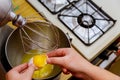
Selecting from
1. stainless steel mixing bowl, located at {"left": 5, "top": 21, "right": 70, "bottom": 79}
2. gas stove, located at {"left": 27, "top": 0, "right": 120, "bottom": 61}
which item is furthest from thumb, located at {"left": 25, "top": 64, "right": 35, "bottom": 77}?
gas stove, located at {"left": 27, "top": 0, "right": 120, "bottom": 61}

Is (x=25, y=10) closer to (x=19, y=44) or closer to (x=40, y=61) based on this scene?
(x=19, y=44)

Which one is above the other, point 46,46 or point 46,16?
point 46,16

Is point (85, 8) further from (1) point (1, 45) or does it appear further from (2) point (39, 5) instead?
(1) point (1, 45)

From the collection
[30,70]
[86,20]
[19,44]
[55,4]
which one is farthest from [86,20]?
[30,70]

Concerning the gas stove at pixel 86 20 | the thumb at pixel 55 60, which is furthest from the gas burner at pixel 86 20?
the thumb at pixel 55 60

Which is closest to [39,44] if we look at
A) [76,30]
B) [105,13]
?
[76,30]

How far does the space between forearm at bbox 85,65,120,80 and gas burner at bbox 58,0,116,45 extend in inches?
8.9

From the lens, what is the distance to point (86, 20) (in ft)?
3.44

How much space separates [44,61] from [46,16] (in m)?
0.29

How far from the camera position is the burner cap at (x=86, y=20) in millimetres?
1035

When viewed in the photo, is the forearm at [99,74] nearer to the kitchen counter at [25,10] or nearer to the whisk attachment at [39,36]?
the whisk attachment at [39,36]

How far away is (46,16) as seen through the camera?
3.43 feet

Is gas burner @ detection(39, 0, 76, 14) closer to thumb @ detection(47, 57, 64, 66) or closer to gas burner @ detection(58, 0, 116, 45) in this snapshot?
gas burner @ detection(58, 0, 116, 45)

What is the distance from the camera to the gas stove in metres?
1.00
